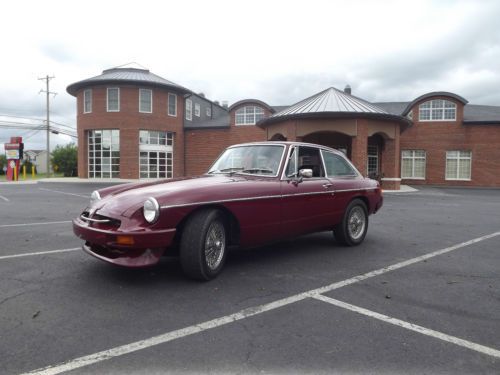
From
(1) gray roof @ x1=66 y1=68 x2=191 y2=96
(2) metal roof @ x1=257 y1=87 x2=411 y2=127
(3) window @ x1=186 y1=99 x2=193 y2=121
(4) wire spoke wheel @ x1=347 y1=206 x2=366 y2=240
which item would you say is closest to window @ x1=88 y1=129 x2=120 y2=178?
(1) gray roof @ x1=66 y1=68 x2=191 y2=96

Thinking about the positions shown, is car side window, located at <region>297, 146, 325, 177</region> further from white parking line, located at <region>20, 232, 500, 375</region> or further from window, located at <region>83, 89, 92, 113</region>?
window, located at <region>83, 89, 92, 113</region>

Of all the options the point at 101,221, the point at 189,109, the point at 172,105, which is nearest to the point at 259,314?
the point at 101,221

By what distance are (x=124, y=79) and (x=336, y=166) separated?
26717mm

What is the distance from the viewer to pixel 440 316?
10.9 feet

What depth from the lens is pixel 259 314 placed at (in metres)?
3.30

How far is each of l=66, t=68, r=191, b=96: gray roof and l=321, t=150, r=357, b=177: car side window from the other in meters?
26.2

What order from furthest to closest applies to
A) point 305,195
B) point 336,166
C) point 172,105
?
point 172,105 → point 336,166 → point 305,195

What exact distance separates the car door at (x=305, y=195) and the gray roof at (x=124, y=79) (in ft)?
87.4

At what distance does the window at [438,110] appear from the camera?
27.8 meters

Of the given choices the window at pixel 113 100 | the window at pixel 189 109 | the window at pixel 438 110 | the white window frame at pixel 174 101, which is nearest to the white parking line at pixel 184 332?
the window at pixel 438 110

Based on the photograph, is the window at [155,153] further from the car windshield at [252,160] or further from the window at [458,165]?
the car windshield at [252,160]

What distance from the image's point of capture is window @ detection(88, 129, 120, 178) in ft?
98.3

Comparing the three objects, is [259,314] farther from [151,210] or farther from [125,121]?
[125,121]

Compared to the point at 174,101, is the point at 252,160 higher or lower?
lower
